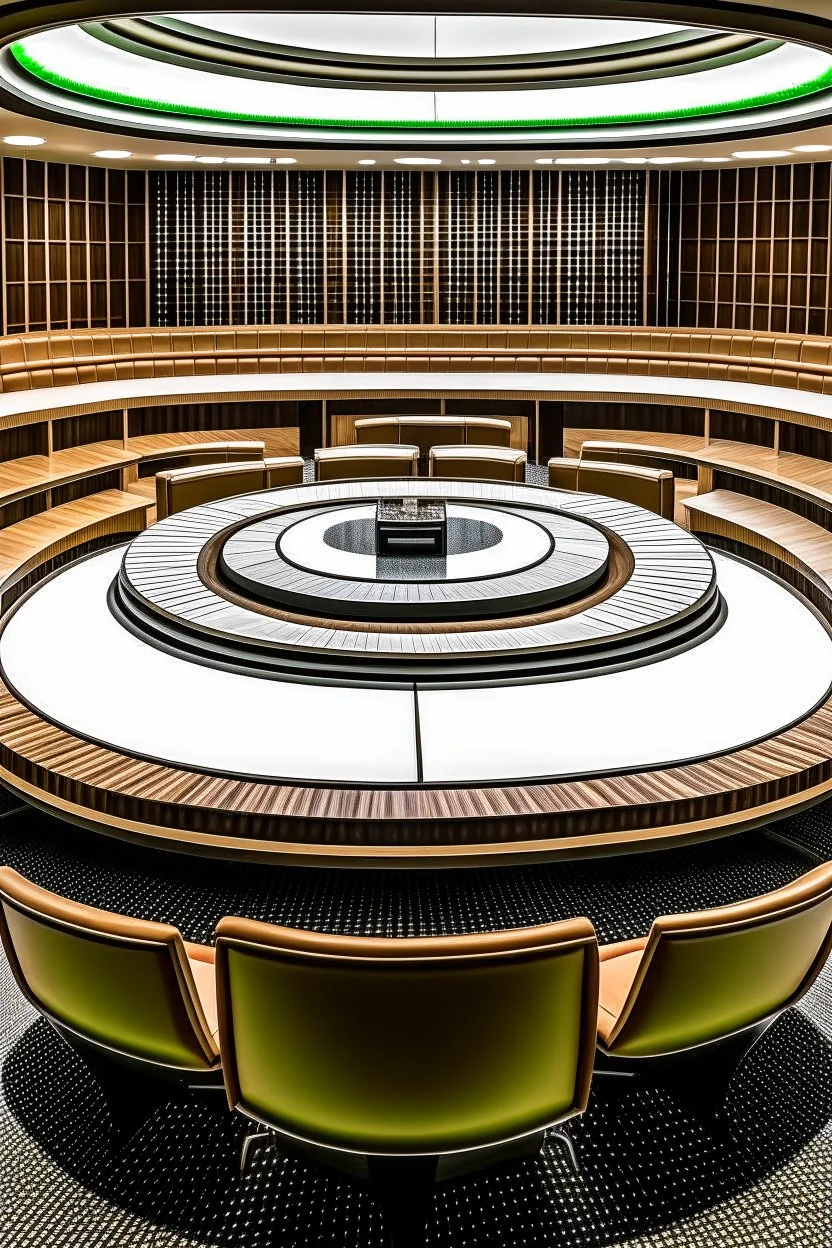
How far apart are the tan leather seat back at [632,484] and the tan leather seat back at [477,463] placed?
1.58 ft

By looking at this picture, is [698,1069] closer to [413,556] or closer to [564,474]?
[413,556]

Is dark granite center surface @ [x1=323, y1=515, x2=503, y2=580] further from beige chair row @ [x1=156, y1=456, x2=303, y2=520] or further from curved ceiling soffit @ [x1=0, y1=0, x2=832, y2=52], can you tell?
curved ceiling soffit @ [x1=0, y1=0, x2=832, y2=52]

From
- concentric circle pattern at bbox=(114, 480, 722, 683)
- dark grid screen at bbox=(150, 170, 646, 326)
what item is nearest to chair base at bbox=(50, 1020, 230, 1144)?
concentric circle pattern at bbox=(114, 480, 722, 683)

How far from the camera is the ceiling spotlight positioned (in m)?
8.57

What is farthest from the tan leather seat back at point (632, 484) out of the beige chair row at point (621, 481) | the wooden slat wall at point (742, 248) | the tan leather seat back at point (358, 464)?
the wooden slat wall at point (742, 248)

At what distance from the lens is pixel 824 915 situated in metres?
2.01

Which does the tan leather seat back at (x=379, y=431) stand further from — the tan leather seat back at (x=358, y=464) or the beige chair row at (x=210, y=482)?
the beige chair row at (x=210, y=482)

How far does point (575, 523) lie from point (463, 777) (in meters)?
2.50

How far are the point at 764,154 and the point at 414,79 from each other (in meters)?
3.01

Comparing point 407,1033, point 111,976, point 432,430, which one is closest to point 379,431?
Result: point 432,430

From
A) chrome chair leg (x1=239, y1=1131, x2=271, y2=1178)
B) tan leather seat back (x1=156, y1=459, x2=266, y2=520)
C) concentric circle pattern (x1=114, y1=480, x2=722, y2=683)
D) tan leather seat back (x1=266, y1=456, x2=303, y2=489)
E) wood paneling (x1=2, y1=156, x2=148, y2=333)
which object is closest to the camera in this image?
chrome chair leg (x1=239, y1=1131, x2=271, y2=1178)

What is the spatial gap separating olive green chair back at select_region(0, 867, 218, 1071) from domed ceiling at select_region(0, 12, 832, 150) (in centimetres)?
510

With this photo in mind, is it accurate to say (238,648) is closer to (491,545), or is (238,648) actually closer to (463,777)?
(463,777)

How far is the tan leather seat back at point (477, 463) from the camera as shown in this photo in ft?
21.2
